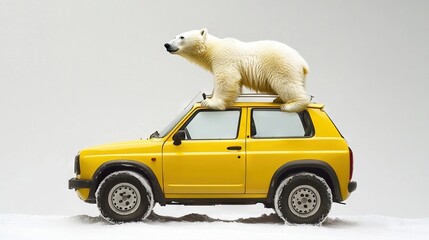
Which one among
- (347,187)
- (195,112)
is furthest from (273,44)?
(347,187)

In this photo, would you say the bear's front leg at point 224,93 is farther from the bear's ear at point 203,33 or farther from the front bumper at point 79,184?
the front bumper at point 79,184

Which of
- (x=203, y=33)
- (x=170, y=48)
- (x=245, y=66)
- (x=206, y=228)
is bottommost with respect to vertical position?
(x=206, y=228)

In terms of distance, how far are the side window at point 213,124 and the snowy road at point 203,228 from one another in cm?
106

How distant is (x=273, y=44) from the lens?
366 inches

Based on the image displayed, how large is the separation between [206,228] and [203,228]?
34 mm

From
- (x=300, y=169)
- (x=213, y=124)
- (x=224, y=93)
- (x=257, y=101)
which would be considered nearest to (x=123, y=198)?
(x=213, y=124)

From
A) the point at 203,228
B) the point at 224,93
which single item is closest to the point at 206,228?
the point at 203,228

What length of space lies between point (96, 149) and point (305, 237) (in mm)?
2651

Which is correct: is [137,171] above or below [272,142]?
below

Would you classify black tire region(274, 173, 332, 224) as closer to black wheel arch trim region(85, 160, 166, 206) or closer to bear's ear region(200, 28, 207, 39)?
black wheel arch trim region(85, 160, 166, 206)

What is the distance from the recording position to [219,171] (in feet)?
28.8

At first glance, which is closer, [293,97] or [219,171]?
[219,171]

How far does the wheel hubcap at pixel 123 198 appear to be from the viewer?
877 centimetres

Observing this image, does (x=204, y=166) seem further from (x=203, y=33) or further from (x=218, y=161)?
(x=203, y=33)
